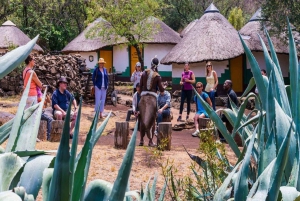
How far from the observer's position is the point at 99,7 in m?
18.8

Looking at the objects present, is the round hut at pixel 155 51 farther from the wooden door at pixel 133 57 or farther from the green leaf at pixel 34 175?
the green leaf at pixel 34 175

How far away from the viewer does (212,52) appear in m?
18.1

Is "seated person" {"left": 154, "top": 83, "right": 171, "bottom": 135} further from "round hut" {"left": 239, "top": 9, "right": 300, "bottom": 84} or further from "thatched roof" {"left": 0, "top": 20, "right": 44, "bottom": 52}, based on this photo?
"thatched roof" {"left": 0, "top": 20, "right": 44, "bottom": 52}

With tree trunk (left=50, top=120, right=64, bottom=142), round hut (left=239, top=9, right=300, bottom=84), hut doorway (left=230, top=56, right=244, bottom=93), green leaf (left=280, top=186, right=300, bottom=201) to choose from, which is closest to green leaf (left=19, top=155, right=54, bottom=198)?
green leaf (left=280, top=186, right=300, bottom=201)

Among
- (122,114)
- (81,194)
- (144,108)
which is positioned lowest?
(122,114)

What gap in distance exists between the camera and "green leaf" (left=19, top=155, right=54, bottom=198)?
3.68ft

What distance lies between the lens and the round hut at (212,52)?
59.4 feet

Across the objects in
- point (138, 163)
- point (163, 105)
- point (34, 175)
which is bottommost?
point (138, 163)

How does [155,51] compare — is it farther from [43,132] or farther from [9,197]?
[9,197]

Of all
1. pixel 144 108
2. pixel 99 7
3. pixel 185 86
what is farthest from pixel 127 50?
pixel 144 108

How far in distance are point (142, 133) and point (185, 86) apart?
4117 mm

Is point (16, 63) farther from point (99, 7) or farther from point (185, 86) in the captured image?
point (99, 7)

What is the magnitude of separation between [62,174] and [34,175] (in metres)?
0.28

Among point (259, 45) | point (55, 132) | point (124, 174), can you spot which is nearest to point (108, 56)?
point (259, 45)
